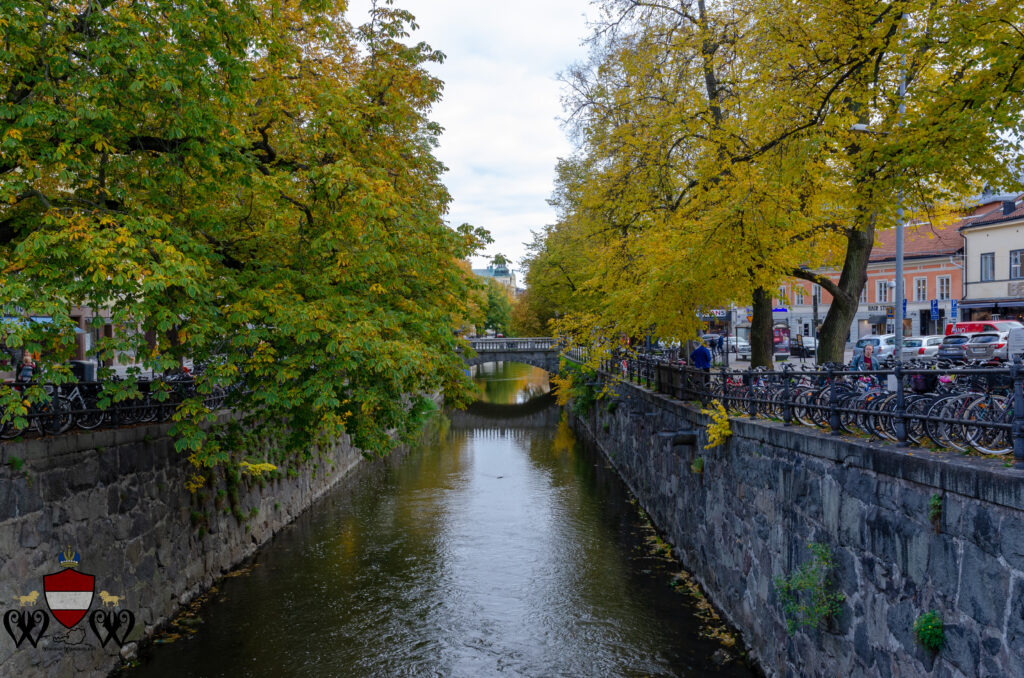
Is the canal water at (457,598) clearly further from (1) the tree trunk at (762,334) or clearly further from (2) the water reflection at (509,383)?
(2) the water reflection at (509,383)

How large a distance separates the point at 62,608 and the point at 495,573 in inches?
306

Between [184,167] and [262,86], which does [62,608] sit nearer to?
[184,167]

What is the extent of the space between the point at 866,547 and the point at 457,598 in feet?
26.4

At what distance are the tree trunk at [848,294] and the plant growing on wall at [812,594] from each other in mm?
6668

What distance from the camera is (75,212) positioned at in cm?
848

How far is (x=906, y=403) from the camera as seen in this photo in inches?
277

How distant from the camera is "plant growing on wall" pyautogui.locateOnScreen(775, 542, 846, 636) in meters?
7.73

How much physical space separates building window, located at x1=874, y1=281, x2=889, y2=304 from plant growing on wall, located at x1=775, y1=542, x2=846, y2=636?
154 feet

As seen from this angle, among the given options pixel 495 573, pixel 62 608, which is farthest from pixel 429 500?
pixel 62 608

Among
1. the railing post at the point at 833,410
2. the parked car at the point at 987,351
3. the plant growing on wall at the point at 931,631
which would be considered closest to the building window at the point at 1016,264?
the parked car at the point at 987,351

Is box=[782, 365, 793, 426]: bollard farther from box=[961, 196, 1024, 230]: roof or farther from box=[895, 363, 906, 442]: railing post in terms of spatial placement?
box=[961, 196, 1024, 230]: roof

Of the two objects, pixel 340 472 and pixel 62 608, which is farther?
pixel 340 472

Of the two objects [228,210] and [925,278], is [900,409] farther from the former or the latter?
[925,278]

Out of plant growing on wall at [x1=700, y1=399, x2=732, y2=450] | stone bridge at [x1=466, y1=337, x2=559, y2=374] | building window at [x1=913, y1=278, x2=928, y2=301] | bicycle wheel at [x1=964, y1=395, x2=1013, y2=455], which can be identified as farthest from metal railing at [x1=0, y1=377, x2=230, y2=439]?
building window at [x1=913, y1=278, x2=928, y2=301]
